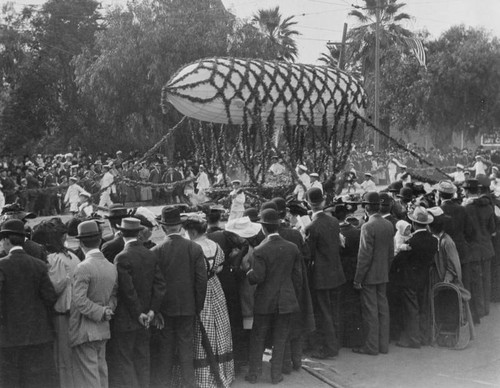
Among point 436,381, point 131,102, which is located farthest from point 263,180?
point 131,102

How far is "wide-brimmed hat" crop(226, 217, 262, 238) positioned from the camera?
Result: 7051mm

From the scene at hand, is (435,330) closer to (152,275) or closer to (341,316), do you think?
(341,316)

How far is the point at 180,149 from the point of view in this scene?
34125 millimetres

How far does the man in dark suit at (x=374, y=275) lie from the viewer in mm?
7848

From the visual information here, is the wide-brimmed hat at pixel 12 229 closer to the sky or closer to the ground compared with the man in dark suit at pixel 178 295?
closer to the sky

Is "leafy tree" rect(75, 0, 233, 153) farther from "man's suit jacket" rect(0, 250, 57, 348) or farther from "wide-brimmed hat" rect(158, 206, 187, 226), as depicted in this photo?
"man's suit jacket" rect(0, 250, 57, 348)

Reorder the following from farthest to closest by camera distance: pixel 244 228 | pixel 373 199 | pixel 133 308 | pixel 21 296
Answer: pixel 373 199 < pixel 244 228 < pixel 133 308 < pixel 21 296

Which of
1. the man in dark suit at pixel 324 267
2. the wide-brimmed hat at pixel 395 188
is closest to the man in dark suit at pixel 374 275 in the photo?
the man in dark suit at pixel 324 267

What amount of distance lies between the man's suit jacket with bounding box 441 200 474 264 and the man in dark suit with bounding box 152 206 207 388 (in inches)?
166

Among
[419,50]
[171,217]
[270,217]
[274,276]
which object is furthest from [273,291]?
[419,50]

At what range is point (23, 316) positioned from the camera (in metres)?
5.47

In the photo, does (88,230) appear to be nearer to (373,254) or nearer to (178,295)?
(178,295)

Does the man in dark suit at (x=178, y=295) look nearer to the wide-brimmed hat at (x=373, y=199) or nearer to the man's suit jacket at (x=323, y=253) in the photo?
the man's suit jacket at (x=323, y=253)

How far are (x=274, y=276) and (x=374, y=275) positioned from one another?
167 centimetres
